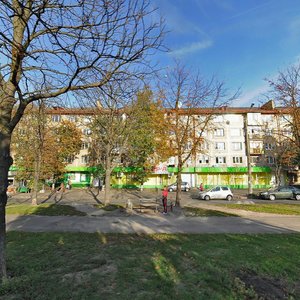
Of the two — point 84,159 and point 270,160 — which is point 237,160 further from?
point 84,159

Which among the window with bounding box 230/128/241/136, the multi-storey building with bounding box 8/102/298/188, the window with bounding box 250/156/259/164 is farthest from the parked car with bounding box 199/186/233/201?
the window with bounding box 230/128/241/136

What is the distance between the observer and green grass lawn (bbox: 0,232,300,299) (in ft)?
14.6

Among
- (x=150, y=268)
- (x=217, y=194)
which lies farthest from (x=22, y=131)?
(x=150, y=268)

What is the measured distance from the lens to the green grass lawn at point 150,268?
14.6 feet

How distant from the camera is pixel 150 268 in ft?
18.4

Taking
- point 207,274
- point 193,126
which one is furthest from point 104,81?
point 193,126

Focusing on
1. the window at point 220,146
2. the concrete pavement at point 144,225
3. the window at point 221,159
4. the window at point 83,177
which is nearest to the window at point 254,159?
the window at point 221,159

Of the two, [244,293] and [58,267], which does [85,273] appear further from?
[244,293]

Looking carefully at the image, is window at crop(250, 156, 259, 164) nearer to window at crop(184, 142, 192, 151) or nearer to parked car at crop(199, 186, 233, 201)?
parked car at crop(199, 186, 233, 201)

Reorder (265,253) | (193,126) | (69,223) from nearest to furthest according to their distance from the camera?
(265,253) < (69,223) < (193,126)

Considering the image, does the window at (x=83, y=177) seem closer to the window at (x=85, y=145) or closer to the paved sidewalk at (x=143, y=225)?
the window at (x=85, y=145)

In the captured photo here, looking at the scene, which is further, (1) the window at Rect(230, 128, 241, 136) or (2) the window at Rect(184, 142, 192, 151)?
(1) the window at Rect(230, 128, 241, 136)

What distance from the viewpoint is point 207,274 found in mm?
5316

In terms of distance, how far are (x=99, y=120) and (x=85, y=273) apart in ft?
52.9
